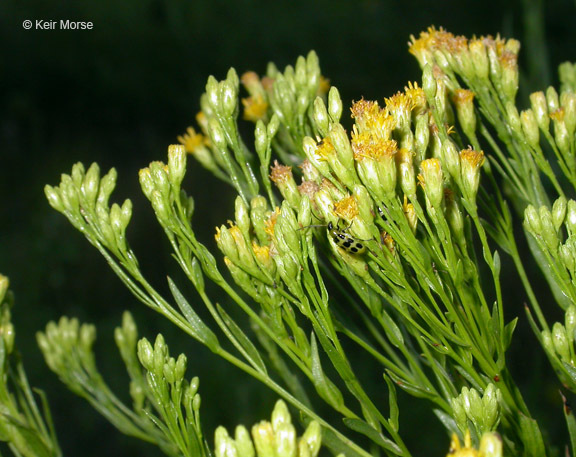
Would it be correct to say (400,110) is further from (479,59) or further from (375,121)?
(479,59)


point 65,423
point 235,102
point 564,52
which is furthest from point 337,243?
point 564,52

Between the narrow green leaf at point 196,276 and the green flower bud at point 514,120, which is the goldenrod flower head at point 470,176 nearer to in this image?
the green flower bud at point 514,120

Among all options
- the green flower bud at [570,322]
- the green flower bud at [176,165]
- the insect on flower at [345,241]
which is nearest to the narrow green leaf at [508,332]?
the green flower bud at [570,322]

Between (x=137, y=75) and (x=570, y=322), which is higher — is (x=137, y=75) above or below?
above

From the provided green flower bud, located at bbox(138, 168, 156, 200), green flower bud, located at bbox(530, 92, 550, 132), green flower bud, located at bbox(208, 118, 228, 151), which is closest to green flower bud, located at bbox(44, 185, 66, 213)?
green flower bud, located at bbox(138, 168, 156, 200)

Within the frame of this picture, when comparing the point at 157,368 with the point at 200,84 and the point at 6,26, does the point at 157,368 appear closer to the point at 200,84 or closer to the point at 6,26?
the point at 200,84

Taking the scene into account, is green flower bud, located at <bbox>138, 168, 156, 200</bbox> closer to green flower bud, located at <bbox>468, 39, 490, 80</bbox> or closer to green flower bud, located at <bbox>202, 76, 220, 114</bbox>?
green flower bud, located at <bbox>202, 76, 220, 114</bbox>

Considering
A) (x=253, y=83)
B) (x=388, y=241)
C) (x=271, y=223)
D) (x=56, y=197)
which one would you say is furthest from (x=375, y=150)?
(x=253, y=83)
